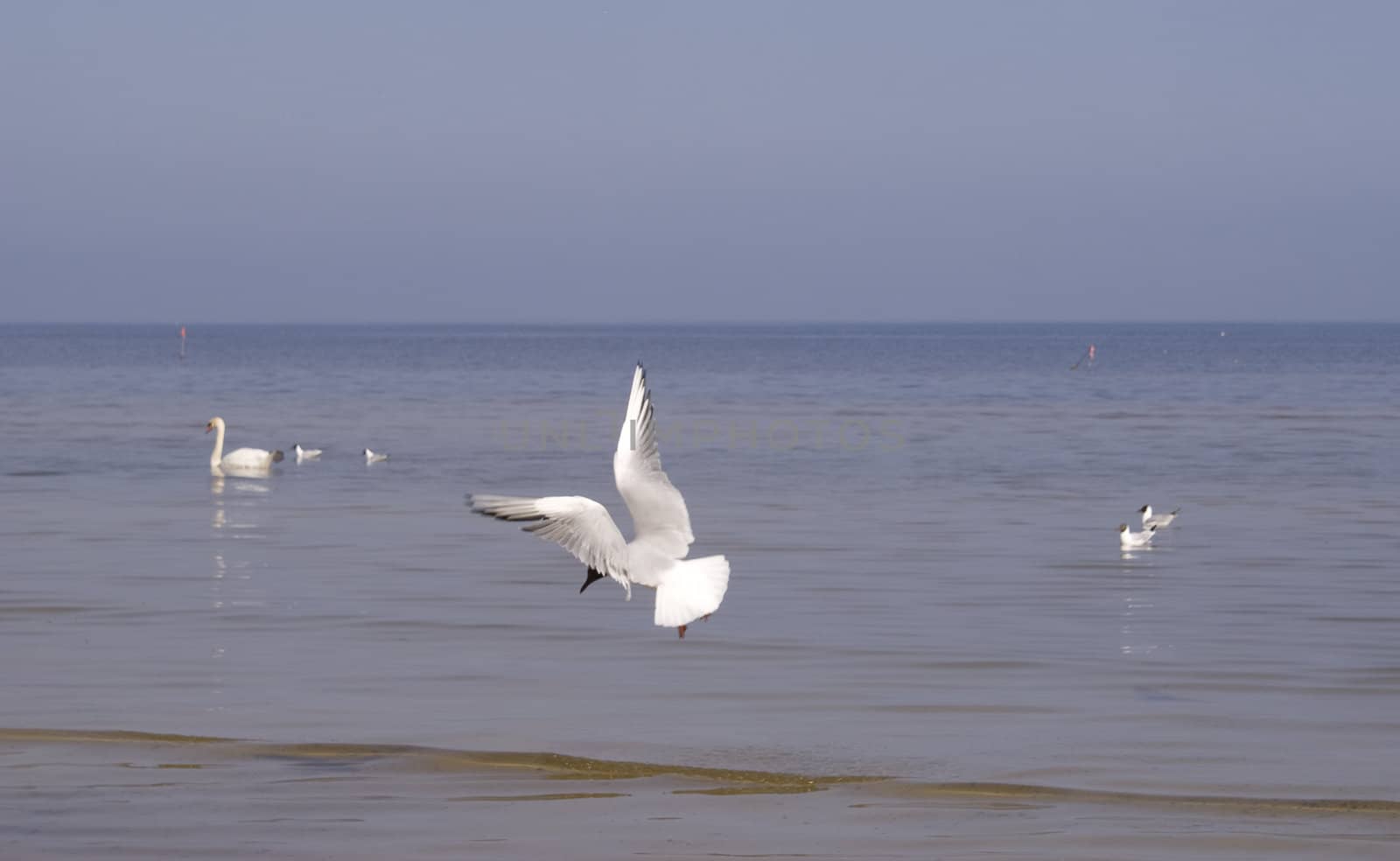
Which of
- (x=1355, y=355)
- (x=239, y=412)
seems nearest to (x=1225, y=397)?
(x=239, y=412)

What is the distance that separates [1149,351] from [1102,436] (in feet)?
324

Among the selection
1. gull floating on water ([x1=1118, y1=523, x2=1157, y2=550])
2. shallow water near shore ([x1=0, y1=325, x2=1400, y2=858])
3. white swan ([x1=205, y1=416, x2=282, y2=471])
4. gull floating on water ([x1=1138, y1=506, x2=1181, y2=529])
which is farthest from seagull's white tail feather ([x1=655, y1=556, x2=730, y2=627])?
white swan ([x1=205, y1=416, x2=282, y2=471])

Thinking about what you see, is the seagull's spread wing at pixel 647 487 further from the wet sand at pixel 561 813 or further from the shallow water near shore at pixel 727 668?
the wet sand at pixel 561 813

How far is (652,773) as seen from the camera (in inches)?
361

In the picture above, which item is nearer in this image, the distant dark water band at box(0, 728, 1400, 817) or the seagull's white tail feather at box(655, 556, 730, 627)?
the distant dark water band at box(0, 728, 1400, 817)

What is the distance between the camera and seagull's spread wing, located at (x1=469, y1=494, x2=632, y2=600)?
9.23 meters

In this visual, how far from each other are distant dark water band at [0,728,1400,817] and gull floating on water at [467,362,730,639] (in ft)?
2.64

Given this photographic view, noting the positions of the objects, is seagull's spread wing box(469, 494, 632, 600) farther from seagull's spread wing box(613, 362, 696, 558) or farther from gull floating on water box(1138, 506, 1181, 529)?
gull floating on water box(1138, 506, 1181, 529)

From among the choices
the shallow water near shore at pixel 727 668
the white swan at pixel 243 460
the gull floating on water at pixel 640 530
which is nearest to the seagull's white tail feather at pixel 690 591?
the gull floating on water at pixel 640 530

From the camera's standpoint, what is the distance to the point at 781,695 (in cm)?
1112

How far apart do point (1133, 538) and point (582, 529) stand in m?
10.7

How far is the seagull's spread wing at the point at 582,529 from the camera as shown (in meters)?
9.23

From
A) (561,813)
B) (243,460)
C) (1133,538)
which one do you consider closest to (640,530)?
(561,813)

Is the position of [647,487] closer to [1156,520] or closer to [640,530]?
[640,530]
